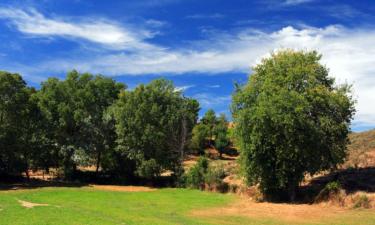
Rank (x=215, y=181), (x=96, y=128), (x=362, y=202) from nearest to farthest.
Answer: (x=362, y=202) → (x=215, y=181) → (x=96, y=128)

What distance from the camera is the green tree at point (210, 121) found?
103200mm

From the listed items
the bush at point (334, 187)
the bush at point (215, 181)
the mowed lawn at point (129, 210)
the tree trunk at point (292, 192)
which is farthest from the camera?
the bush at point (215, 181)

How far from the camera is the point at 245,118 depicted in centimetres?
4103

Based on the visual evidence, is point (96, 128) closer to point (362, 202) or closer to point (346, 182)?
point (346, 182)

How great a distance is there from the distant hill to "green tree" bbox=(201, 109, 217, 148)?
43.3m

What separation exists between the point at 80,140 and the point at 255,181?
83.4 ft

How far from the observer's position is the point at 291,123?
38438 mm

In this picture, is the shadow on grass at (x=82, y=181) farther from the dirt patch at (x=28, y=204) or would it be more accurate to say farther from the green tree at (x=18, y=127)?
the dirt patch at (x=28, y=204)

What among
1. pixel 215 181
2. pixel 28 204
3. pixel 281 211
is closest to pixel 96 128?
pixel 215 181

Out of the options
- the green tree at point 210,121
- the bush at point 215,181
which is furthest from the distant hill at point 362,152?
the green tree at point 210,121

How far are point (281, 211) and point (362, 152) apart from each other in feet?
69.8

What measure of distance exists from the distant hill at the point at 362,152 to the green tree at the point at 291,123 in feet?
25.6

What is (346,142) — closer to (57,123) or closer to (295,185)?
(295,185)

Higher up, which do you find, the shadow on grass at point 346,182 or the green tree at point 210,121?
the green tree at point 210,121
